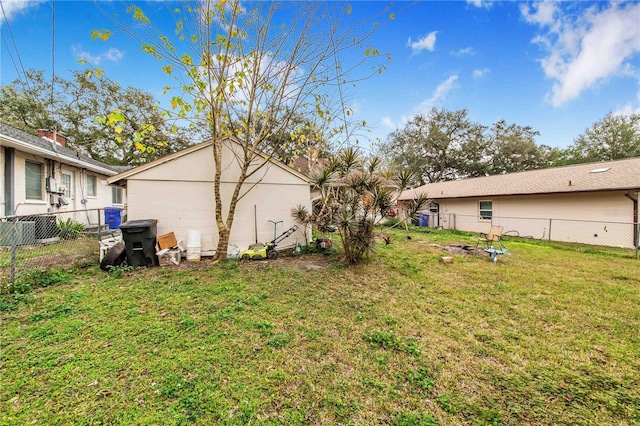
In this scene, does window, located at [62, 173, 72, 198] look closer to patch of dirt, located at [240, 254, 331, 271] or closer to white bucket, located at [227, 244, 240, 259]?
white bucket, located at [227, 244, 240, 259]

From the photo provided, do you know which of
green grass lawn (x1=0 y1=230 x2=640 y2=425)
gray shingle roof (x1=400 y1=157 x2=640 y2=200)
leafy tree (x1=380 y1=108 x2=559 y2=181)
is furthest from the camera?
leafy tree (x1=380 y1=108 x2=559 y2=181)

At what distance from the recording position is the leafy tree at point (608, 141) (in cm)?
2008

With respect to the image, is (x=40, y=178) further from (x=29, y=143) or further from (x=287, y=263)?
(x=287, y=263)

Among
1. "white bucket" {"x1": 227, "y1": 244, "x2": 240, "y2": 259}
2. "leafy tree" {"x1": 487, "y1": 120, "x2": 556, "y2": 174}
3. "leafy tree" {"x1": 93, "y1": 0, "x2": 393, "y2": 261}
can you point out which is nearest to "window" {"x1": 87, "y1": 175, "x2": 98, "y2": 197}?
"leafy tree" {"x1": 93, "y1": 0, "x2": 393, "y2": 261}

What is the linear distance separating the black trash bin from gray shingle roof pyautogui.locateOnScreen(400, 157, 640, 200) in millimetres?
14893

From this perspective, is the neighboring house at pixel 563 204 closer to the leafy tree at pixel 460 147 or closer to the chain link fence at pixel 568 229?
the chain link fence at pixel 568 229

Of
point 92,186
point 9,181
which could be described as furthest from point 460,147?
point 9,181

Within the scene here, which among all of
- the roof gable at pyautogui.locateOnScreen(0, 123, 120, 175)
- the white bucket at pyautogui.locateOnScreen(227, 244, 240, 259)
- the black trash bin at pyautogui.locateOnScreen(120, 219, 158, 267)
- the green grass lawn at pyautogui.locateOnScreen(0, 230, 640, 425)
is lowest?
the green grass lawn at pyautogui.locateOnScreen(0, 230, 640, 425)

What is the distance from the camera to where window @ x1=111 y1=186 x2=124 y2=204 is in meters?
14.4

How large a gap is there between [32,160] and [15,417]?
10.5 meters

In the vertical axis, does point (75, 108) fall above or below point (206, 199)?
above

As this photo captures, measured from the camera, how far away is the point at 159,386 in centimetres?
215

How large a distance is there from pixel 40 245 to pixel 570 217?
19325 millimetres

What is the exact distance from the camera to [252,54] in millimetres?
5832
